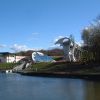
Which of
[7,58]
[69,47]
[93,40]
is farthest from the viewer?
[7,58]

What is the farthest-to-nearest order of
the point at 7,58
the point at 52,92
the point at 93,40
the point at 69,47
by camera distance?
the point at 7,58 → the point at 69,47 → the point at 93,40 → the point at 52,92

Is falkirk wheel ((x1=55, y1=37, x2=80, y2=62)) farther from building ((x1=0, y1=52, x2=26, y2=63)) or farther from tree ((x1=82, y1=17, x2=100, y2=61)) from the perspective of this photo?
building ((x1=0, y1=52, x2=26, y2=63))

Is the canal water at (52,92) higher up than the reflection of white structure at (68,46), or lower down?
lower down

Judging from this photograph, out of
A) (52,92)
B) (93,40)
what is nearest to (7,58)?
(93,40)

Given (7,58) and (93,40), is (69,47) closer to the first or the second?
(93,40)

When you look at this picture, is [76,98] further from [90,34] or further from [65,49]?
[65,49]

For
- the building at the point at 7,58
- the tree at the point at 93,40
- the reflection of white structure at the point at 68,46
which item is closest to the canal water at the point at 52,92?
the tree at the point at 93,40

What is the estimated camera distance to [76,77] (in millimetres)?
68500

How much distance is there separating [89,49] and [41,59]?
4808 cm

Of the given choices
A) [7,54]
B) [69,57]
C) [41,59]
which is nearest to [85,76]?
[69,57]

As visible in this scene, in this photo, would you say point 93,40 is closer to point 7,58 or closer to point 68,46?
point 68,46

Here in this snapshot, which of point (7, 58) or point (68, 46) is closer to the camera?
point (68, 46)

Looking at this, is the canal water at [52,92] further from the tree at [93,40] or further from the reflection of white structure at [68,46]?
the reflection of white structure at [68,46]

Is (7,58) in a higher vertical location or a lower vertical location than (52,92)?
higher
